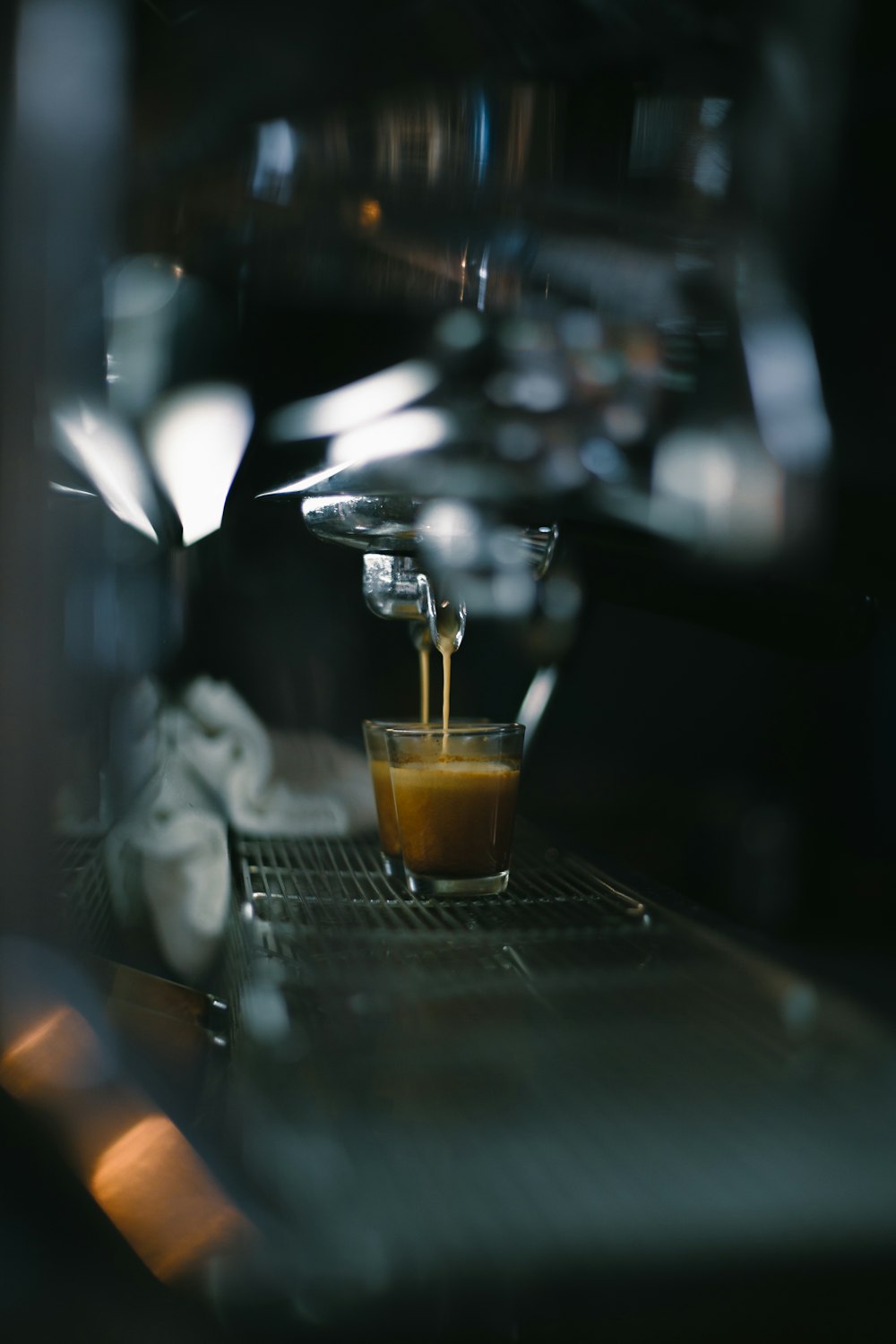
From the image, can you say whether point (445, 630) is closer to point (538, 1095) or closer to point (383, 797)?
point (383, 797)

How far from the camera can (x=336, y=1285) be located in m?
0.23

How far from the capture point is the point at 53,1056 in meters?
0.34

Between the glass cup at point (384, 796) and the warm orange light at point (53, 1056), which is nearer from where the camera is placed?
the warm orange light at point (53, 1056)

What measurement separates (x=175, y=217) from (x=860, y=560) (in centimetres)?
48

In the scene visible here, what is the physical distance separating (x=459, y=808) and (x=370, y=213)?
380 millimetres

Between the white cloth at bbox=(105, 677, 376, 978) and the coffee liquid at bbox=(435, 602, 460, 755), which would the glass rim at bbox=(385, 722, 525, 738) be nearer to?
the coffee liquid at bbox=(435, 602, 460, 755)

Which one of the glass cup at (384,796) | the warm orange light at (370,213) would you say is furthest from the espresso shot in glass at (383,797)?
the warm orange light at (370,213)

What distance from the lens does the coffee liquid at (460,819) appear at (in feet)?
2.04

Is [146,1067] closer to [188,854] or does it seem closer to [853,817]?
[188,854]

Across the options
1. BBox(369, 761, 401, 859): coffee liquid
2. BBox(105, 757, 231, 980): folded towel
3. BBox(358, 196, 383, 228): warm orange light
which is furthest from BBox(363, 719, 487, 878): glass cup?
BBox(358, 196, 383, 228): warm orange light

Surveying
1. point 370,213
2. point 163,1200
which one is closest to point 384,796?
point 370,213

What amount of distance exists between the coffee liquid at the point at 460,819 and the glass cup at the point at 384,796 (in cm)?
8

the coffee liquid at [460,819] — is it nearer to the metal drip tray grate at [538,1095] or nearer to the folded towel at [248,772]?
the metal drip tray grate at [538,1095]

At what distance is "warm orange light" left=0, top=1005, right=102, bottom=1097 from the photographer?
0.32 metres
